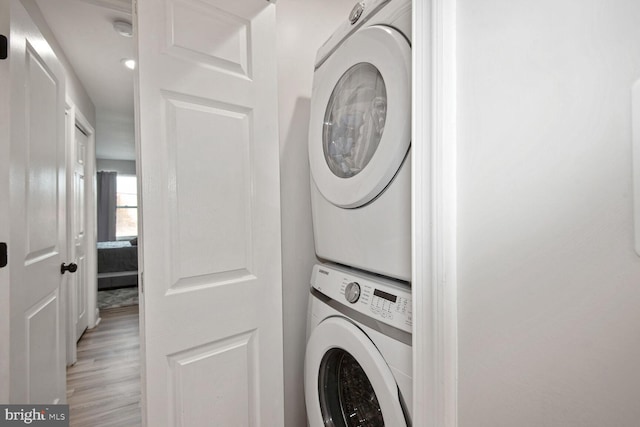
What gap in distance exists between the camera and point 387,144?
78cm

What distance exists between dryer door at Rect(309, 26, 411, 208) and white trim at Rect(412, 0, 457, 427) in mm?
156

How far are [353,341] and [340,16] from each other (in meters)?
1.55

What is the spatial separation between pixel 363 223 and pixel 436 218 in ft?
1.14

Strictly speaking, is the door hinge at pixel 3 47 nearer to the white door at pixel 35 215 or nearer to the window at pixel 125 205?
the white door at pixel 35 215

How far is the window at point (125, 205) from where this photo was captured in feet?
23.7

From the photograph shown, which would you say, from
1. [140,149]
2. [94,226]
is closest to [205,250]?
[140,149]

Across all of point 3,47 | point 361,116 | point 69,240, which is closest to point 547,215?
point 361,116

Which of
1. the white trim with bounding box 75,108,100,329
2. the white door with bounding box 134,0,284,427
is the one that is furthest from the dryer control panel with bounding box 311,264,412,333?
the white trim with bounding box 75,108,100,329

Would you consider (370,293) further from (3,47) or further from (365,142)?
(3,47)

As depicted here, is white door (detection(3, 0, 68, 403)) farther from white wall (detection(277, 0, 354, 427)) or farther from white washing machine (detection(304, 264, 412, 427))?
white washing machine (detection(304, 264, 412, 427))

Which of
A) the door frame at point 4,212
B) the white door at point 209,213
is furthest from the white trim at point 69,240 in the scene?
the white door at point 209,213

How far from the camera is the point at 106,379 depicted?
7.17ft

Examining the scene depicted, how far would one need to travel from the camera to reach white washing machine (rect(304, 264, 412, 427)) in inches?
29.1

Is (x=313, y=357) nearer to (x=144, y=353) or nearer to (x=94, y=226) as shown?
(x=144, y=353)
